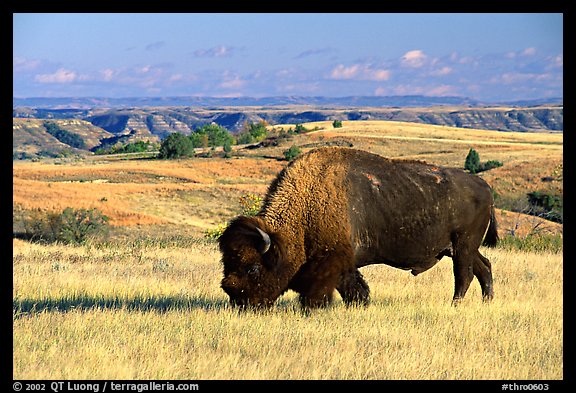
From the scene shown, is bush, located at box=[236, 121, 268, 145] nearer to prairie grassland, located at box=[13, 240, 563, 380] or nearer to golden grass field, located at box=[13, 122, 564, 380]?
golden grass field, located at box=[13, 122, 564, 380]

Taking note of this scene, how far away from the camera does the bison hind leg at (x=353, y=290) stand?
944 centimetres

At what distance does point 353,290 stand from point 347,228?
948 millimetres

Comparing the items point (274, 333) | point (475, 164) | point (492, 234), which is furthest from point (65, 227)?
point (475, 164)

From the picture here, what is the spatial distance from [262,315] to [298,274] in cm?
78

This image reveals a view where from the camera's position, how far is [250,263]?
8.52m

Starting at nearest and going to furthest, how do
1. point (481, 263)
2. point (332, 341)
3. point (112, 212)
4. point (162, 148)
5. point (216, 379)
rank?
point (216, 379), point (332, 341), point (481, 263), point (112, 212), point (162, 148)

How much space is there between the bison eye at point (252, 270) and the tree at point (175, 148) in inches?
3038

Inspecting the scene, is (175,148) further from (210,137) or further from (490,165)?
(490,165)

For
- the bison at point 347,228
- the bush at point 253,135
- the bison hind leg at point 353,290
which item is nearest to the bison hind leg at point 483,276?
the bison at point 347,228

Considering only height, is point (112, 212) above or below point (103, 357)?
below

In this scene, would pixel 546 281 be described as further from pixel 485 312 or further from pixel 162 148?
pixel 162 148

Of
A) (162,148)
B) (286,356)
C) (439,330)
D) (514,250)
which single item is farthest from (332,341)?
(162,148)

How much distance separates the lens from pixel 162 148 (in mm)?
86000

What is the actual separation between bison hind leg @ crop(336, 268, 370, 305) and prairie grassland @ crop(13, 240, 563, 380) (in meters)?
0.16
